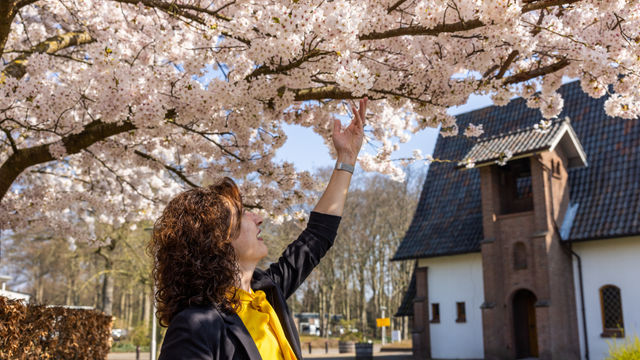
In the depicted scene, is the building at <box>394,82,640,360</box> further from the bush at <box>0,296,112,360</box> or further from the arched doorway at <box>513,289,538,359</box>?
the bush at <box>0,296,112,360</box>

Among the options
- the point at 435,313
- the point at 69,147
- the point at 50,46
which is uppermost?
the point at 50,46

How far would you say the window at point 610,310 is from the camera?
19625 mm

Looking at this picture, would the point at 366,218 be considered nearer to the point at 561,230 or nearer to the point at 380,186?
the point at 380,186

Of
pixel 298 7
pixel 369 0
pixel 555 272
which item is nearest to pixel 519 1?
pixel 369 0

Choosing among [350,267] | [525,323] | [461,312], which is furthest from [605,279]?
[350,267]

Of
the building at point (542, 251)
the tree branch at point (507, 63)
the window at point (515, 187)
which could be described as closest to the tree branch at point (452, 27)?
the tree branch at point (507, 63)

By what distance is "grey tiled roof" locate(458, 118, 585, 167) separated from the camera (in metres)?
20.7

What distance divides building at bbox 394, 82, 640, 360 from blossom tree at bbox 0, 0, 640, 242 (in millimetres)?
14009

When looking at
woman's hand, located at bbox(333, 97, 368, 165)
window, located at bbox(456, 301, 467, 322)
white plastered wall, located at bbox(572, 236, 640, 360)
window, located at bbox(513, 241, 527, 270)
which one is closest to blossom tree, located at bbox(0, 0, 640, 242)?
woman's hand, located at bbox(333, 97, 368, 165)

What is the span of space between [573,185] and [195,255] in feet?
76.1

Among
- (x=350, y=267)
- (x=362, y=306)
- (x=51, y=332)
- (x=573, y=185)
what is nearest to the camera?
(x=51, y=332)

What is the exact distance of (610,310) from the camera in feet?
65.3

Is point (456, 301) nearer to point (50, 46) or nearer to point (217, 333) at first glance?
point (50, 46)

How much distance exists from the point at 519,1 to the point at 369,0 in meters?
1.31
